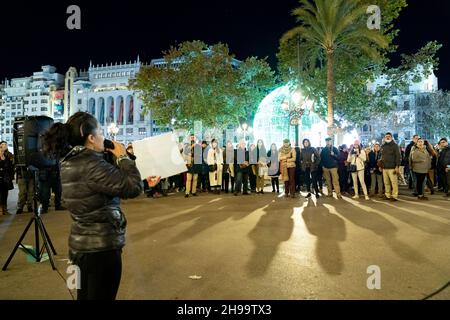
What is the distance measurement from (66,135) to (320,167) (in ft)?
45.6

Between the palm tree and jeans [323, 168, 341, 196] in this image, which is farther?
the palm tree

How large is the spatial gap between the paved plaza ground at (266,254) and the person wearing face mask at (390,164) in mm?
1809

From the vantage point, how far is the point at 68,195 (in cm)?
293

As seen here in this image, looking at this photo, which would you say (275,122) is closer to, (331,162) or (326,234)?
(331,162)

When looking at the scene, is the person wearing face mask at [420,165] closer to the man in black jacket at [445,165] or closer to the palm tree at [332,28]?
the man in black jacket at [445,165]

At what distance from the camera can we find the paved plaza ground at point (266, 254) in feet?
15.4

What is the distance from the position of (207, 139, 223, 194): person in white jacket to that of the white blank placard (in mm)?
12134

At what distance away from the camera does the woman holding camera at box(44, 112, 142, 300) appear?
287 cm

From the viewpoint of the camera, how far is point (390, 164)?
12.7 meters

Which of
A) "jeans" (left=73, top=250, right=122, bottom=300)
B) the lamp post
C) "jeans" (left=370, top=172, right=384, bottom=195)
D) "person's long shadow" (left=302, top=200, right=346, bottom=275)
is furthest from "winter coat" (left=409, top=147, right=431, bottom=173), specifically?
"jeans" (left=73, top=250, right=122, bottom=300)

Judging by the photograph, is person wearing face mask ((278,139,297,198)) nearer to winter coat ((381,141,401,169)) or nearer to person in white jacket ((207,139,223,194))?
person in white jacket ((207,139,223,194))

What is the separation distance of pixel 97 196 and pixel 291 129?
24.0 meters

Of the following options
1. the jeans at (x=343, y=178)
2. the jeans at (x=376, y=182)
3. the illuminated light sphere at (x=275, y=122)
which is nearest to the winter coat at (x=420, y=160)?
the jeans at (x=376, y=182)
